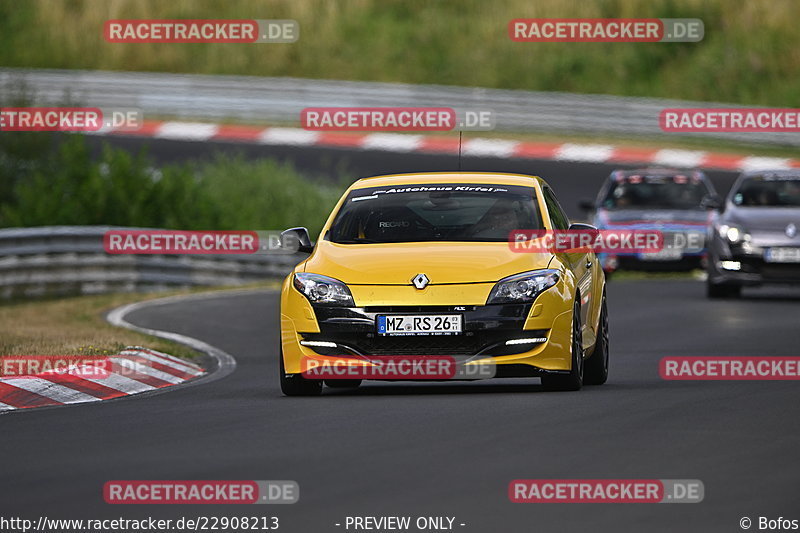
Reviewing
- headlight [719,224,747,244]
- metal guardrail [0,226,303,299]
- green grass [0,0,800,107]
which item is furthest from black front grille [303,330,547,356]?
green grass [0,0,800,107]

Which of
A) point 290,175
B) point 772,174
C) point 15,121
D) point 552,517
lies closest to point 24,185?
point 15,121

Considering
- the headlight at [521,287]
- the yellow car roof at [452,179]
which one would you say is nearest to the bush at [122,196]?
the yellow car roof at [452,179]

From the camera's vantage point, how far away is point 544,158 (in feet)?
123

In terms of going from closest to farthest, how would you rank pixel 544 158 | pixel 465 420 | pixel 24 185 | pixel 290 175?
pixel 465 420, pixel 24 185, pixel 290 175, pixel 544 158

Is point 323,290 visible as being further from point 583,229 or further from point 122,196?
point 122,196

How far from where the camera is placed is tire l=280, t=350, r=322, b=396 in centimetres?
1252

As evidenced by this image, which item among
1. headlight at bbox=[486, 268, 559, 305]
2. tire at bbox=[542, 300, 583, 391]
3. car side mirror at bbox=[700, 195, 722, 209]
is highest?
car side mirror at bbox=[700, 195, 722, 209]

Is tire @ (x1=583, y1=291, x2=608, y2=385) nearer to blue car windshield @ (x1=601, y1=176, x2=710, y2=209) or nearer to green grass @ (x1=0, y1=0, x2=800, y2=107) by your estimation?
blue car windshield @ (x1=601, y1=176, x2=710, y2=209)

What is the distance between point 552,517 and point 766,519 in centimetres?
84

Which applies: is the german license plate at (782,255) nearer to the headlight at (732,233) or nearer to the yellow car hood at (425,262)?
the headlight at (732,233)

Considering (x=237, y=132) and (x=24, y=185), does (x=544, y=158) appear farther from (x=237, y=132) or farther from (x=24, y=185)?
(x=24, y=185)

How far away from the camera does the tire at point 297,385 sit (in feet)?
41.1

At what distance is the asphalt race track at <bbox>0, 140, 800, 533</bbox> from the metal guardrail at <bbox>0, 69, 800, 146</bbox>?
81.0 ft

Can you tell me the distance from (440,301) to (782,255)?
1145cm
